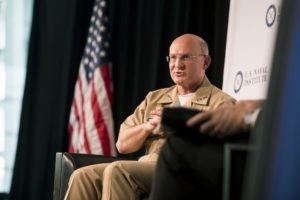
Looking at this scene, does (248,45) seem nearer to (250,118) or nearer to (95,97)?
(95,97)

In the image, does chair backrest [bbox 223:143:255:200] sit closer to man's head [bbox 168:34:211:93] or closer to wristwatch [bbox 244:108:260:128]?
wristwatch [bbox 244:108:260:128]

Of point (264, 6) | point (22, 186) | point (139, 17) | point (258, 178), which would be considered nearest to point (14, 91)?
point (22, 186)

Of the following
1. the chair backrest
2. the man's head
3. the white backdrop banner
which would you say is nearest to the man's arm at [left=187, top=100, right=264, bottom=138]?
the chair backrest

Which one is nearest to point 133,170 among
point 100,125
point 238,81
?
point 238,81

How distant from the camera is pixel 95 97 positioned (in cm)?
395

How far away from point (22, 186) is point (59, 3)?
1.50m

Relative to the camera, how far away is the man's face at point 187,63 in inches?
105

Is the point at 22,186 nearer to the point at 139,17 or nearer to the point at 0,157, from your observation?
the point at 0,157

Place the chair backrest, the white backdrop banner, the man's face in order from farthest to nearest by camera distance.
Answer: the white backdrop banner
the man's face
the chair backrest

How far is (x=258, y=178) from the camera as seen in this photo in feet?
1.62

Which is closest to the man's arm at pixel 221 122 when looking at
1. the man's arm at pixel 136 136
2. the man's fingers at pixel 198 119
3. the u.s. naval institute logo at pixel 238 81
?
the man's fingers at pixel 198 119

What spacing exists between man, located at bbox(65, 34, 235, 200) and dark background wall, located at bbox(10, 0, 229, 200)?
1592 mm

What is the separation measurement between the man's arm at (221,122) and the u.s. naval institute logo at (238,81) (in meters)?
2.27

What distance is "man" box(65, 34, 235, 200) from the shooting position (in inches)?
81.0
